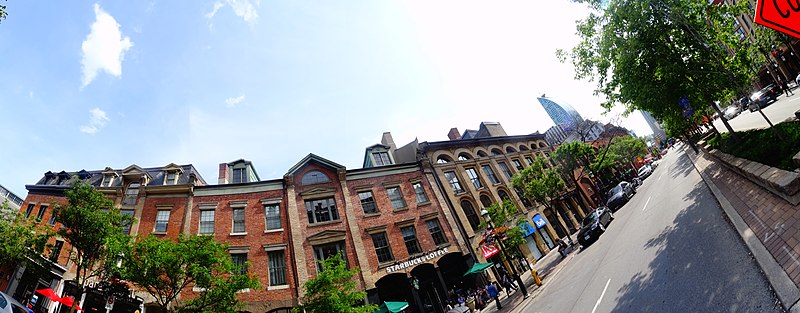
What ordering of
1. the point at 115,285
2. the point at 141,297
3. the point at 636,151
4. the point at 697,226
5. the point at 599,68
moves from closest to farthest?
the point at 697,226 → the point at 599,68 → the point at 115,285 → the point at 141,297 → the point at 636,151

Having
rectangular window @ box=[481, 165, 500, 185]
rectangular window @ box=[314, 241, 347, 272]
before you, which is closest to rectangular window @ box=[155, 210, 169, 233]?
rectangular window @ box=[314, 241, 347, 272]

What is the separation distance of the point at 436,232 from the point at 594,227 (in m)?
10.7

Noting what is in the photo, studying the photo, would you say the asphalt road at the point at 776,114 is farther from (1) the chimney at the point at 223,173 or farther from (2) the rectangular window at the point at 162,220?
(2) the rectangular window at the point at 162,220

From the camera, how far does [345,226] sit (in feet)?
74.6

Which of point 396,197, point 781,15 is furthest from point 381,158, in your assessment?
point 781,15

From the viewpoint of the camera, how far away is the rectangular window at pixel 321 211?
74.8 feet

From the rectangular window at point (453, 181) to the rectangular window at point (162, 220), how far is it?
21.1 meters

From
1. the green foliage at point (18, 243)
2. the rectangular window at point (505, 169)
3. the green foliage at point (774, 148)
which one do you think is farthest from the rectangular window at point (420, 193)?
the green foliage at point (18, 243)

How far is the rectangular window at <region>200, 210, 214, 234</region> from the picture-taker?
20812 millimetres

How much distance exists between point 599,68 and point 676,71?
2819 mm

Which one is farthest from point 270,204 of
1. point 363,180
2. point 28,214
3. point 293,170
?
point 28,214

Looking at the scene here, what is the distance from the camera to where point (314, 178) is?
24.5 metres

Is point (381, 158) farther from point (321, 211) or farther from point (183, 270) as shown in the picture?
point (183, 270)

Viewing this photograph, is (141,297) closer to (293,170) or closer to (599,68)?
(293,170)
